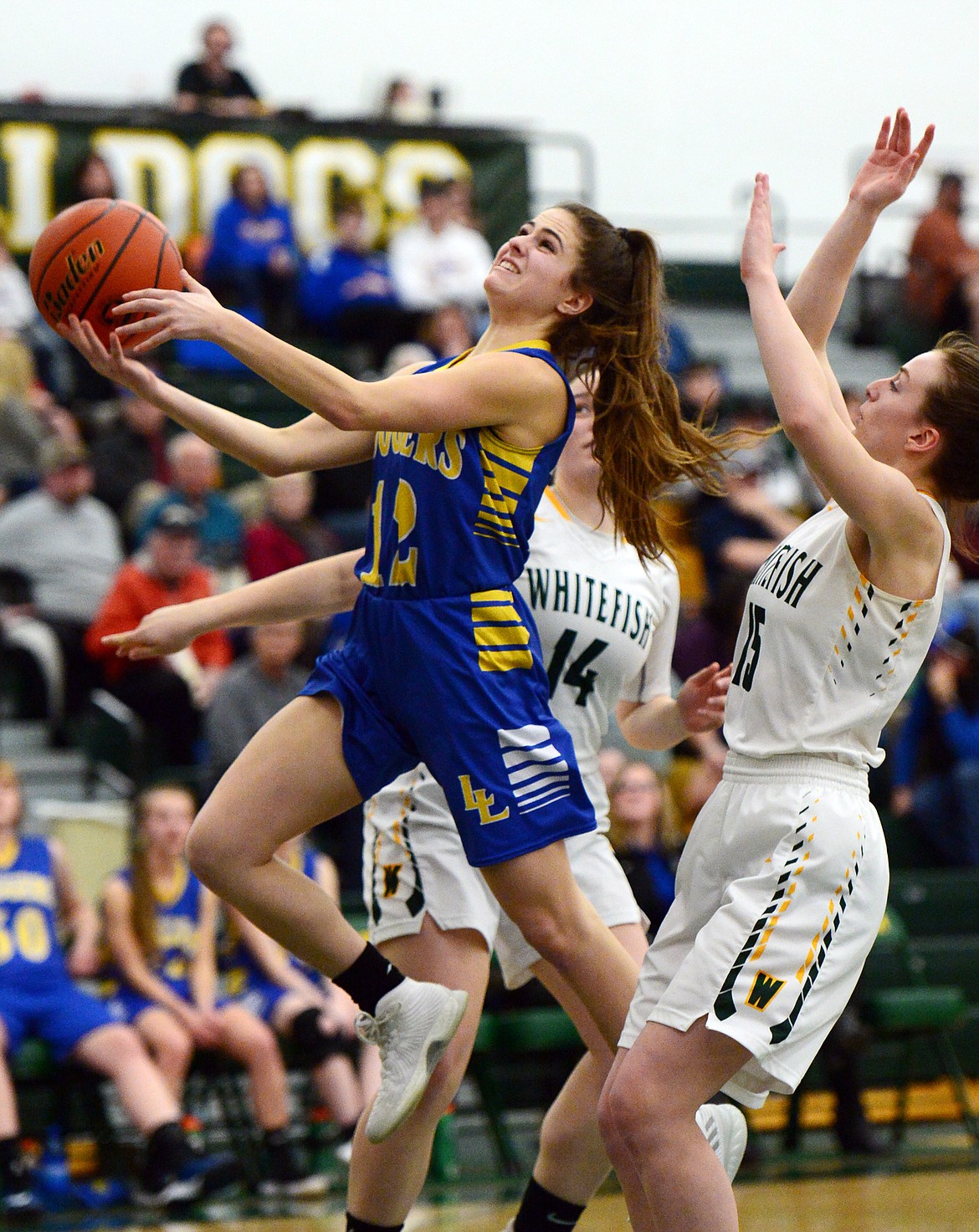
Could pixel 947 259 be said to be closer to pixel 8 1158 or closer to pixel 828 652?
pixel 8 1158

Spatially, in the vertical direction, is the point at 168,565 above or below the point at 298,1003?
above

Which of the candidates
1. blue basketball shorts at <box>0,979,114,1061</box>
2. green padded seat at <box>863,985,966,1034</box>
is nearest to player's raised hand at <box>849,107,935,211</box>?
blue basketball shorts at <box>0,979,114,1061</box>

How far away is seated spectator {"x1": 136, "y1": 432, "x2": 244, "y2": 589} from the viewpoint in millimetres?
9398

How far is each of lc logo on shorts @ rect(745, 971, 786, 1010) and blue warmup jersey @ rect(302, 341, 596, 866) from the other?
0.59m

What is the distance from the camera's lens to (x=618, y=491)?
163 inches

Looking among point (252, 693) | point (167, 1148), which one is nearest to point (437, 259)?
Answer: point (252, 693)

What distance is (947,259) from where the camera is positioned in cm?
1387

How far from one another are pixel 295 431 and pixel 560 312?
65cm

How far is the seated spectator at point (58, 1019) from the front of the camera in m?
6.20

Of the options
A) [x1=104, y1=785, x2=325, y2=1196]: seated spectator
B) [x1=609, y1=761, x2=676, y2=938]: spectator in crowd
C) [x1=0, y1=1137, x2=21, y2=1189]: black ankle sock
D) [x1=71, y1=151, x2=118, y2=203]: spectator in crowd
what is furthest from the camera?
[x1=71, y1=151, x2=118, y2=203]: spectator in crowd

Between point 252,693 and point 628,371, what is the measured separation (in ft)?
13.1

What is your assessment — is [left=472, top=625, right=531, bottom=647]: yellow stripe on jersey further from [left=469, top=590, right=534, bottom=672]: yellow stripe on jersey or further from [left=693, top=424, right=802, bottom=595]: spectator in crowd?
[left=693, top=424, right=802, bottom=595]: spectator in crowd

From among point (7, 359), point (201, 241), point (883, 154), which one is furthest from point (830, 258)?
point (201, 241)

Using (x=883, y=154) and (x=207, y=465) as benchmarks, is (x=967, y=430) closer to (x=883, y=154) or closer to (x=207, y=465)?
(x=883, y=154)
